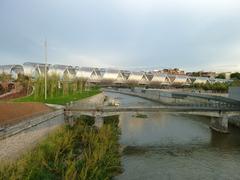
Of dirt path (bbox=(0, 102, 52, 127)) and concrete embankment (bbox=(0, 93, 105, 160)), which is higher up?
dirt path (bbox=(0, 102, 52, 127))

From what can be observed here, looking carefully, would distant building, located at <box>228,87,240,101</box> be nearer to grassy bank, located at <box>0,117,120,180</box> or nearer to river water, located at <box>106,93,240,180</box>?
river water, located at <box>106,93,240,180</box>

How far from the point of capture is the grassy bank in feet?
66.1

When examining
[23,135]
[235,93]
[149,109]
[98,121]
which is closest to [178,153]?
[149,109]

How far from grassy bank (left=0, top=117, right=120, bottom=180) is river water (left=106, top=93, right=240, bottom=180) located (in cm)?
263

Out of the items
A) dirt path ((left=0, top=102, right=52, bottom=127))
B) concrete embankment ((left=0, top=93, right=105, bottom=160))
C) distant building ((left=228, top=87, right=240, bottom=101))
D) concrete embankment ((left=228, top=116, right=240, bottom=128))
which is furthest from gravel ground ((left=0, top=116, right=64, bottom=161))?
distant building ((left=228, top=87, right=240, bottom=101))

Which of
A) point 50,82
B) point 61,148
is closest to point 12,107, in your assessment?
A: point 61,148

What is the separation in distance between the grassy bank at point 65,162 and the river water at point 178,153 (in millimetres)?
2632

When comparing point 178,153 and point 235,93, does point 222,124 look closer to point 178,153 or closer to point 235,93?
point 178,153

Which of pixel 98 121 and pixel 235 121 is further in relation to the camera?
pixel 235 121

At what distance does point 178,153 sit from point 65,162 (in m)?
16.9

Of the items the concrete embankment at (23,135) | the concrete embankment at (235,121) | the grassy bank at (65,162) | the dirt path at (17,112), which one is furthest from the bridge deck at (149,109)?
the grassy bank at (65,162)

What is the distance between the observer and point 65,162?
24328mm

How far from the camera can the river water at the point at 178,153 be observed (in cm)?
2895

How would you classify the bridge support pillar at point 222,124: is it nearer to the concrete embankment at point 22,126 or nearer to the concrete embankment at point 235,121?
the concrete embankment at point 235,121
